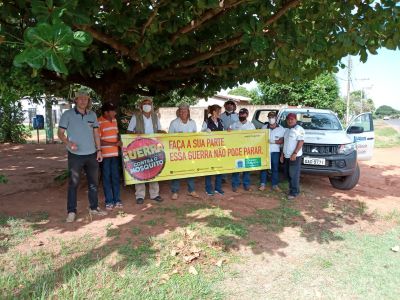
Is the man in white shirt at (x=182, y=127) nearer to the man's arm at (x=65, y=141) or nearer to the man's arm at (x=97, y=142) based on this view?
the man's arm at (x=97, y=142)

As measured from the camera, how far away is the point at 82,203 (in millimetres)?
6316

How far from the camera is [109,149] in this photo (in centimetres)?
590

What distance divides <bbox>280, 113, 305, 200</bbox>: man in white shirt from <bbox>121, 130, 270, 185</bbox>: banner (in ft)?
2.18

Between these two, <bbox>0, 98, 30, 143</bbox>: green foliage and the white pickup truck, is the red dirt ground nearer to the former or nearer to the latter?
the white pickup truck

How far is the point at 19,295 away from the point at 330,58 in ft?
17.1

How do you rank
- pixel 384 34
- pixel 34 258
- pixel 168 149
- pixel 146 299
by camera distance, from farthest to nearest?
pixel 168 149 → pixel 384 34 → pixel 34 258 → pixel 146 299

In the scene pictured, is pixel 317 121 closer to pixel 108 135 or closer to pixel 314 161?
pixel 314 161

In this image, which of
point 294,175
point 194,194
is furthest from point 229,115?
point 194,194

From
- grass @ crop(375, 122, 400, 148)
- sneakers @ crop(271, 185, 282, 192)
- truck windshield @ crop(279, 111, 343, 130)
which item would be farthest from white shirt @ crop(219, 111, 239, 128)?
grass @ crop(375, 122, 400, 148)

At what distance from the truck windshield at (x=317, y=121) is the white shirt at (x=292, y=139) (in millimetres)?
1453

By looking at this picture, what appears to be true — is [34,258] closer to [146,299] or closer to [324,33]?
[146,299]

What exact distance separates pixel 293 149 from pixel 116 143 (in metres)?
3.35

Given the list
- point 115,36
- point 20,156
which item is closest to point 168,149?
point 115,36

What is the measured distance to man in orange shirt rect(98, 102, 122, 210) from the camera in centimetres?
587
